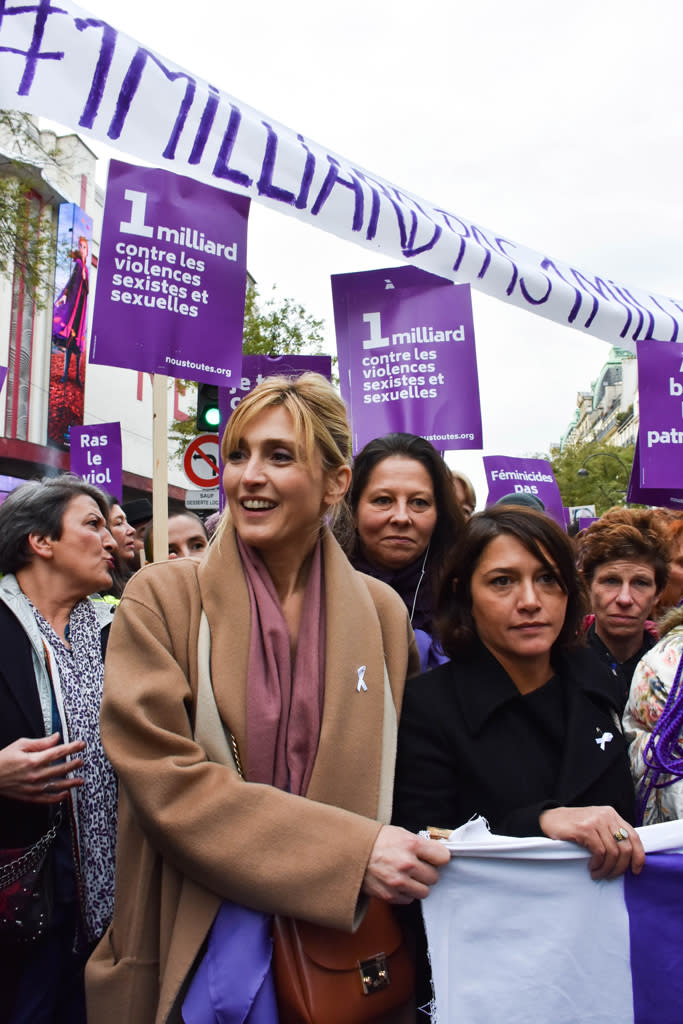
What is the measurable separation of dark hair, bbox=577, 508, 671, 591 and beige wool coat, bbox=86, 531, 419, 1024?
1778mm

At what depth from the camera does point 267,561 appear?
204cm

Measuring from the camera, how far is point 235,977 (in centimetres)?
163

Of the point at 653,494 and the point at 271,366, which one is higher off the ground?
the point at 271,366

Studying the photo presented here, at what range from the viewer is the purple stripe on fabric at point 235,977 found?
1.62 metres

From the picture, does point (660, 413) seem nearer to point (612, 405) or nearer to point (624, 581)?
point (624, 581)

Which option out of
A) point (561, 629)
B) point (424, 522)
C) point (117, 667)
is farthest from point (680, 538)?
point (117, 667)

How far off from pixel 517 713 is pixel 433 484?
1094 mm

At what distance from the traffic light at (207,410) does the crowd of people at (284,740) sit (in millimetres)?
4110

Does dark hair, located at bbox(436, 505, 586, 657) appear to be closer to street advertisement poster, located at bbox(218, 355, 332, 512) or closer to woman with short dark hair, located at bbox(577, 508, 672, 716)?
woman with short dark hair, located at bbox(577, 508, 672, 716)

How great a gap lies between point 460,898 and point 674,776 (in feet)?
1.91

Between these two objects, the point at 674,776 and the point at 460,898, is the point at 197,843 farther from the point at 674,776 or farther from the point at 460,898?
the point at 674,776

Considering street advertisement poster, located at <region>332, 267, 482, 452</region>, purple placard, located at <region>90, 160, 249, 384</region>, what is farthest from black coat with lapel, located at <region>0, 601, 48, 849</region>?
street advertisement poster, located at <region>332, 267, 482, 452</region>

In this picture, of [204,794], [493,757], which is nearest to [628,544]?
[493,757]

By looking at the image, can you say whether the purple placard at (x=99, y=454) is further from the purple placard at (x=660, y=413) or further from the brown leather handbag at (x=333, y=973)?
the brown leather handbag at (x=333, y=973)
